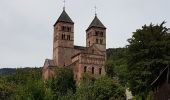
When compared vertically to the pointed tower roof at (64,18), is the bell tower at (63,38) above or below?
below

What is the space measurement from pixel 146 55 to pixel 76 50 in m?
99.0

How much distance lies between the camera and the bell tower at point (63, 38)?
152m

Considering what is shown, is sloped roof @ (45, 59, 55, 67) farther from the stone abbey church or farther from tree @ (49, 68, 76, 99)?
tree @ (49, 68, 76, 99)

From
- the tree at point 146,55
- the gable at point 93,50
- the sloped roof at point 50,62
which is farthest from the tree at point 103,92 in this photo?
the sloped roof at point 50,62

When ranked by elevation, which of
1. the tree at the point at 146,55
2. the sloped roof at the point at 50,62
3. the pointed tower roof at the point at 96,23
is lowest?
the tree at the point at 146,55

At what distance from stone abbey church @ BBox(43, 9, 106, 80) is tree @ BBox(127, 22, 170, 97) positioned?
8176 cm

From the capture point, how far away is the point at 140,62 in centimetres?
5469

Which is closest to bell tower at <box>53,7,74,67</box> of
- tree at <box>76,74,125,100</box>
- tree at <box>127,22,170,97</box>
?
tree at <box>76,74,125,100</box>

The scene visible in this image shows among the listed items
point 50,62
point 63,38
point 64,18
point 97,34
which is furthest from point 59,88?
point 97,34

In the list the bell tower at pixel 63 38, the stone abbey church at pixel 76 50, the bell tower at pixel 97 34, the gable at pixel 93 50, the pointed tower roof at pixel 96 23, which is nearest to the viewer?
the stone abbey church at pixel 76 50

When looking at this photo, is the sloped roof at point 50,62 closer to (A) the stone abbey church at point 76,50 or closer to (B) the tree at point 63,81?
(A) the stone abbey church at point 76,50

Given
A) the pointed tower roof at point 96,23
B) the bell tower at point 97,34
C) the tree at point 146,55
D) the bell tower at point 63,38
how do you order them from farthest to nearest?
the pointed tower roof at point 96,23
the bell tower at point 97,34
the bell tower at point 63,38
the tree at point 146,55

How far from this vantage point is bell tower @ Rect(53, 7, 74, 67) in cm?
15162

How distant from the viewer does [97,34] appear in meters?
157
